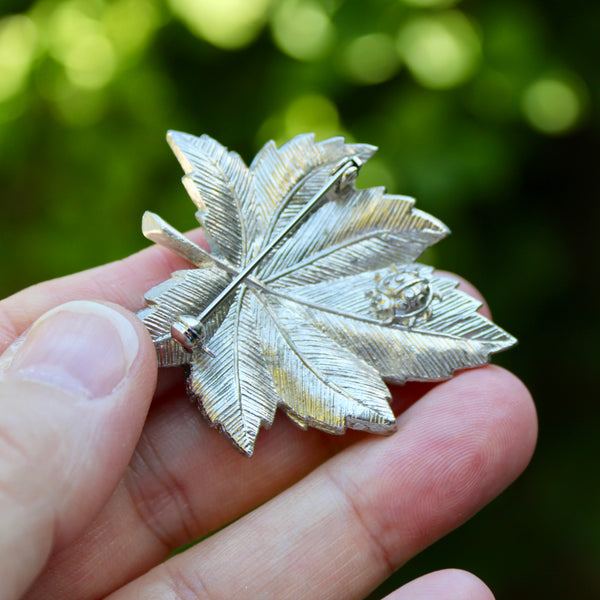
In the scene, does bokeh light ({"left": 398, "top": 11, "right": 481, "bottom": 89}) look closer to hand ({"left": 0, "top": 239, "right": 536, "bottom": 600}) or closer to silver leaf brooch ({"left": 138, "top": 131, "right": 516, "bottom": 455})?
silver leaf brooch ({"left": 138, "top": 131, "right": 516, "bottom": 455})

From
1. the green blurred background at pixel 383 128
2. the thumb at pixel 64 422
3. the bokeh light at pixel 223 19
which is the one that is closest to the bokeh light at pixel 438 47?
the green blurred background at pixel 383 128

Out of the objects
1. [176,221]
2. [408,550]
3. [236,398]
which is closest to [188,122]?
[176,221]

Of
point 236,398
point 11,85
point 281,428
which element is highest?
point 11,85

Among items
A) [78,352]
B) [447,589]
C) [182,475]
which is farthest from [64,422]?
[447,589]

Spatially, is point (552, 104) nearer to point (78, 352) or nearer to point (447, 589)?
point (447, 589)

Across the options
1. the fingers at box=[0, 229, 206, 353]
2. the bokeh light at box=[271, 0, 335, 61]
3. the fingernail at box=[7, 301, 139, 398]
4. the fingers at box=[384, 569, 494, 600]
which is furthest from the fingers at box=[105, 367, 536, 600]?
the bokeh light at box=[271, 0, 335, 61]

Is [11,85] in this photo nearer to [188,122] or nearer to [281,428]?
[188,122]
